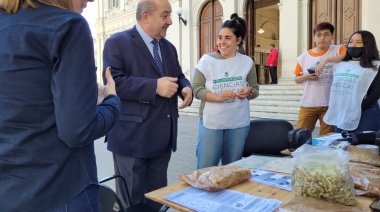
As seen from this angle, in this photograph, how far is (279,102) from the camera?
9.59 meters

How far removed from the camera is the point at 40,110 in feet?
3.37

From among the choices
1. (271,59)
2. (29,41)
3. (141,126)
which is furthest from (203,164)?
(271,59)

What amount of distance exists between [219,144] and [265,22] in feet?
55.6

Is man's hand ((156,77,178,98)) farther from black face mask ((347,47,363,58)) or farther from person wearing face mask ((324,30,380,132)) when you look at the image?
black face mask ((347,47,363,58))

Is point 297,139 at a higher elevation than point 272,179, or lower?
higher

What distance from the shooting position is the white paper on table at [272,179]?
1.47 meters

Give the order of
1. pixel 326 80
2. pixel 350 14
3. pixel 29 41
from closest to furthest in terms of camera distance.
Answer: pixel 29 41 < pixel 326 80 < pixel 350 14

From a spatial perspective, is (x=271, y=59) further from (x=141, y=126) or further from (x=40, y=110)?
(x=40, y=110)

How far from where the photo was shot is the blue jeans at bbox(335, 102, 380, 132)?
310cm

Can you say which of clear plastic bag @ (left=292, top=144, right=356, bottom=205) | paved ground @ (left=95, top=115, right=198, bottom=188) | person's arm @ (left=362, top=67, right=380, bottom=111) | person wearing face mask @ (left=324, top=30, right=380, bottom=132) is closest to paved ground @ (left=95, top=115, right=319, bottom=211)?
paved ground @ (left=95, top=115, right=198, bottom=188)

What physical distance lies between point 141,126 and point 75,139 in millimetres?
1088

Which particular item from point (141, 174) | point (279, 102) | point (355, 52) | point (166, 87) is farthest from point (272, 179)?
point (279, 102)

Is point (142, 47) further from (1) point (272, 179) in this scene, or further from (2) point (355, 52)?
(2) point (355, 52)

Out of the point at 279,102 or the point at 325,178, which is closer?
the point at 325,178
